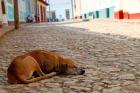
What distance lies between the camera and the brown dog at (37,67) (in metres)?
4.47

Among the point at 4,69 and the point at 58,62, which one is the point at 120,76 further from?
the point at 4,69

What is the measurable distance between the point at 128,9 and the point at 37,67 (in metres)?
19.7

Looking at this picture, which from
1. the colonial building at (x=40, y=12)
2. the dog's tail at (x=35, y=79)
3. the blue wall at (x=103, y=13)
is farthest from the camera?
the colonial building at (x=40, y=12)

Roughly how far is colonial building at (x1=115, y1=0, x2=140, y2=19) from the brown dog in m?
17.0

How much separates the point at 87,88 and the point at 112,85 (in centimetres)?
31

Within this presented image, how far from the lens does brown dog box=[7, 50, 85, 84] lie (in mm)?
4469

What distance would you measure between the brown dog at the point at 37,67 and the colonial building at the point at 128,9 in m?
17.0

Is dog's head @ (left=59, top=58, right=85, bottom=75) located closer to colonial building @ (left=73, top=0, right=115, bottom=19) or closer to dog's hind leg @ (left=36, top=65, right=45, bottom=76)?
dog's hind leg @ (left=36, top=65, right=45, bottom=76)

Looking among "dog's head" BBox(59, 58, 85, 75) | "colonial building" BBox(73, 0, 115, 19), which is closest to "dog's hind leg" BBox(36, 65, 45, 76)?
"dog's head" BBox(59, 58, 85, 75)

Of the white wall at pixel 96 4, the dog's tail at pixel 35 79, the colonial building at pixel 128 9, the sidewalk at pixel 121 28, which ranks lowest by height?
the dog's tail at pixel 35 79

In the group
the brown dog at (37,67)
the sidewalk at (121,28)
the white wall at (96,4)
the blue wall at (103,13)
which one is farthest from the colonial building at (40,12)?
the brown dog at (37,67)

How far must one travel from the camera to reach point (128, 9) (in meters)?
23.7

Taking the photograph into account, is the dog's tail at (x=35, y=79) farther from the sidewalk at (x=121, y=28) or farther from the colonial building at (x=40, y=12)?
the colonial building at (x=40, y=12)

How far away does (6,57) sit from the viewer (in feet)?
23.9
